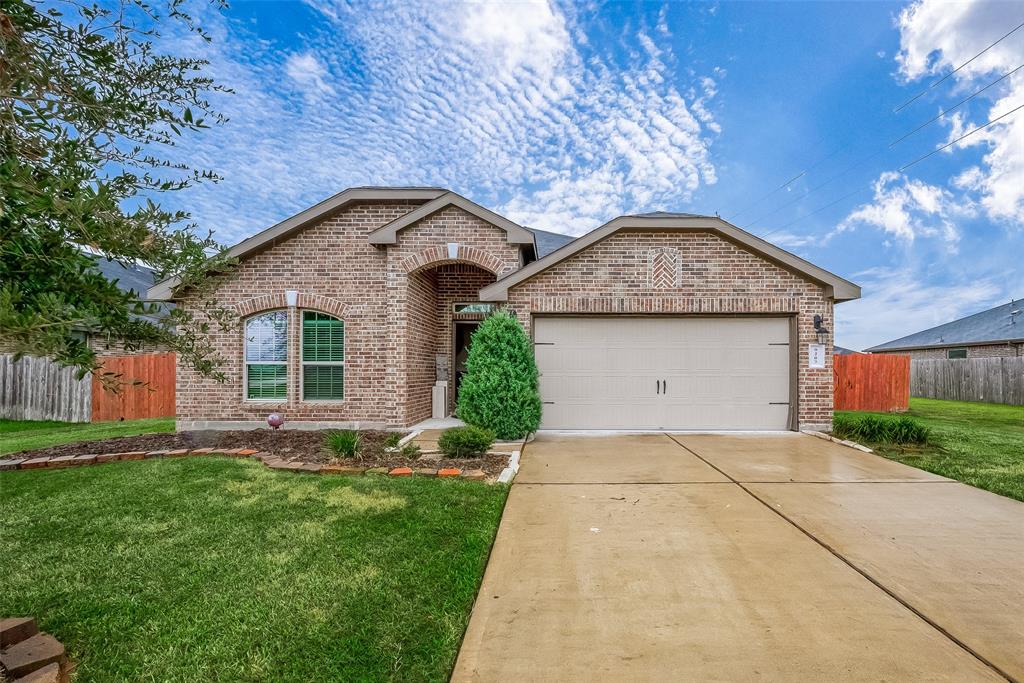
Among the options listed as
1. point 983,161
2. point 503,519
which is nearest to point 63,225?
point 503,519

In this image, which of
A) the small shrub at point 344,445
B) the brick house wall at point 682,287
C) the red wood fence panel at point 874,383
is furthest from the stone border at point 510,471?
the red wood fence panel at point 874,383

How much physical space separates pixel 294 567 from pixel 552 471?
360 cm

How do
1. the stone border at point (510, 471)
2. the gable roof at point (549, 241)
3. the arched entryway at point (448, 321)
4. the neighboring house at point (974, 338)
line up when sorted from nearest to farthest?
the stone border at point (510, 471)
the arched entryway at point (448, 321)
the neighboring house at point (974, 338)
the gable roof at point (549, 241)

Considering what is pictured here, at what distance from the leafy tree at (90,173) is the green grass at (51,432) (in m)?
8.51

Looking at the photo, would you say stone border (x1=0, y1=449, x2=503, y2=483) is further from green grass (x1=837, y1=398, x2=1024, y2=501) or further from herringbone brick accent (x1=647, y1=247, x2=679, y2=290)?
green grass (x1=837, y1=398, x2=1024, y2=501)

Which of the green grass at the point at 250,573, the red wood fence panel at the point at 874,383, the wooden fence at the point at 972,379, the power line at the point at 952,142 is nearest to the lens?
the green grass at the point at 250,573

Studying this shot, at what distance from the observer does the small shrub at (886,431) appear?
26.4ft

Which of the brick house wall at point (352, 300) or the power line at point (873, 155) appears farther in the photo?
the power line at point (873, 155)

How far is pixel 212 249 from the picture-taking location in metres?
2.56

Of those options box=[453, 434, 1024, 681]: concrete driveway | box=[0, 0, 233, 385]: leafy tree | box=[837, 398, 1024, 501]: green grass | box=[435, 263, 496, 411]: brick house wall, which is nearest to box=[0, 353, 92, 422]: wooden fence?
box=[435, 263, 496, 411]: brick house wall

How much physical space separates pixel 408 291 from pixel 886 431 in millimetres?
9171

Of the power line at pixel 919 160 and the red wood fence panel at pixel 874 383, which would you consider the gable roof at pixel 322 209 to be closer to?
the power line at pixel 919 160

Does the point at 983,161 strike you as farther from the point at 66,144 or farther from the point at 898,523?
the point at 66,144

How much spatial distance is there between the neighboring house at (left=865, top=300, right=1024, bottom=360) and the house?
738 inches
